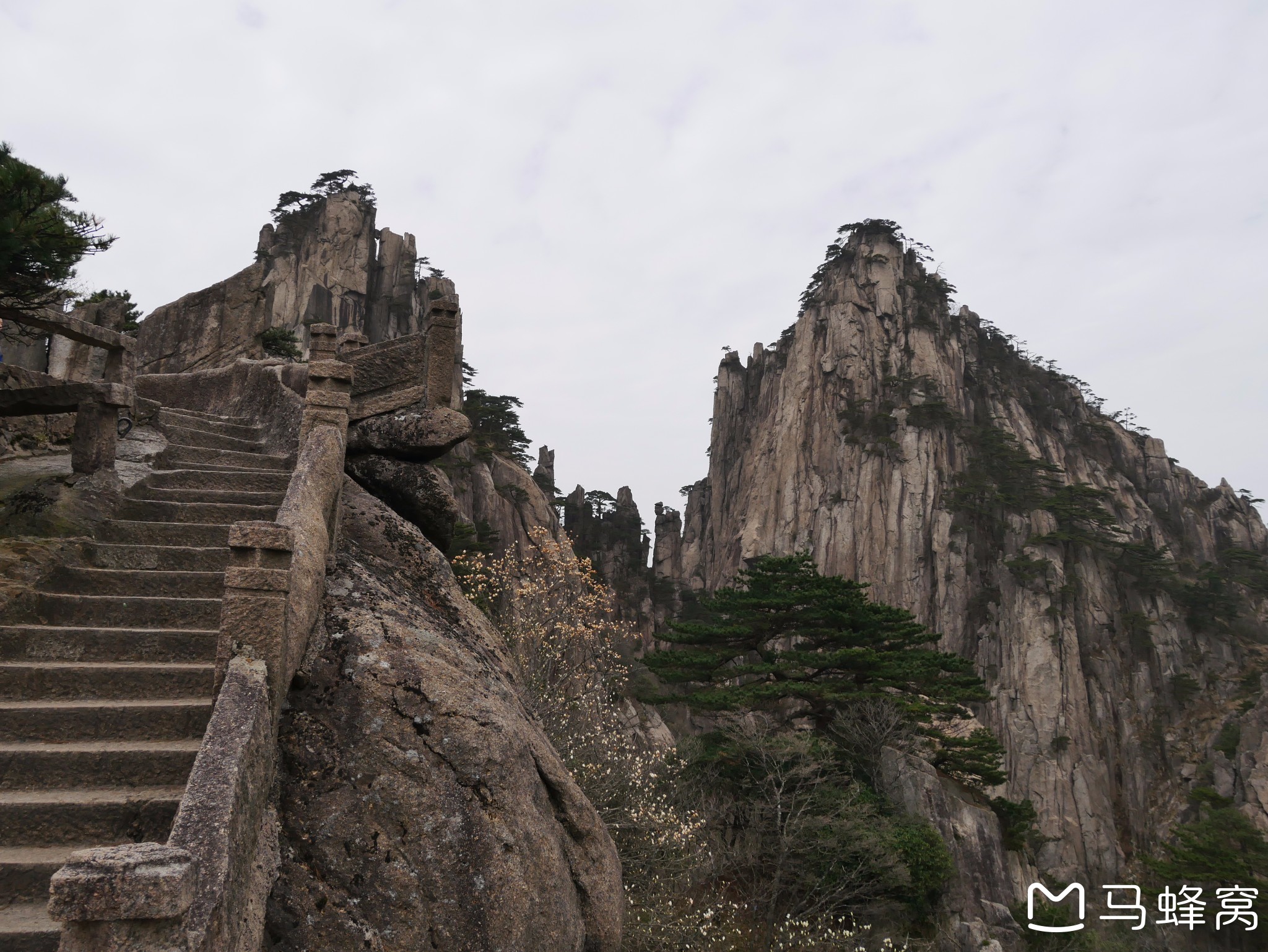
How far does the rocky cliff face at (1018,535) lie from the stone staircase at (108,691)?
43567 mm

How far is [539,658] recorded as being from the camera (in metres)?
14.9

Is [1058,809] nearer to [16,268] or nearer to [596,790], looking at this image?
[596,790]

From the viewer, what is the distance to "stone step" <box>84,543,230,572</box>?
632 centimetres

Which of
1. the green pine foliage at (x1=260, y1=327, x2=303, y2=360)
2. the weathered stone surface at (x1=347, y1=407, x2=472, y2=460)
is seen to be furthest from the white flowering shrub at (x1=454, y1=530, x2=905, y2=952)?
the green pine foliage at (x1=260, y1=327, x2=303, y2=360)

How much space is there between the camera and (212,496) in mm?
7469

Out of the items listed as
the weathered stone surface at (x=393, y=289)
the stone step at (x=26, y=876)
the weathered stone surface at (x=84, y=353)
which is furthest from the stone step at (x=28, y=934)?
the weathered stone surface at (x=393, y=289)

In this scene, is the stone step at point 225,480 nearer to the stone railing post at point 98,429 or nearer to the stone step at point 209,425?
the stone railing post at point 98,429

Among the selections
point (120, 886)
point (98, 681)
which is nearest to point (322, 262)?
point (98, 681)

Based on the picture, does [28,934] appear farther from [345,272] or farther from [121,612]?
[345,272]

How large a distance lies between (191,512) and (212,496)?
390mm

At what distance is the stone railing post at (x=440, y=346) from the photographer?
27.6 ft

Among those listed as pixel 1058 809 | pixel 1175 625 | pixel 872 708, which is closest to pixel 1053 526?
pixel 1175 625

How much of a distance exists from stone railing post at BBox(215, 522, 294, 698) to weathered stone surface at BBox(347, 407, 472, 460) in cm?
388

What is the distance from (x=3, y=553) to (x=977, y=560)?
183 ft
